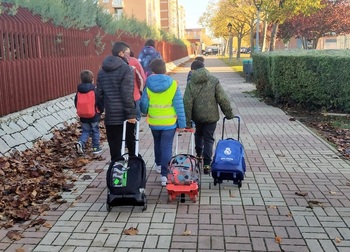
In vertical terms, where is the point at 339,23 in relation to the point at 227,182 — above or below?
above

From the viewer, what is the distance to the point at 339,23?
144 feet

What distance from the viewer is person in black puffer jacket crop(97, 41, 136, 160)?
17.3 ft

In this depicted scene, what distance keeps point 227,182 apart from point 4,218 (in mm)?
2790

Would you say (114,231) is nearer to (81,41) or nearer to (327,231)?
(327,231)

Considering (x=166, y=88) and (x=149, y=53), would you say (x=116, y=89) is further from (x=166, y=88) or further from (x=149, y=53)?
(x=149, y=53)

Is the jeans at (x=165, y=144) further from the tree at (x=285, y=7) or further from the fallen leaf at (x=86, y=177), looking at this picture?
the tree at (x=285, y=7)

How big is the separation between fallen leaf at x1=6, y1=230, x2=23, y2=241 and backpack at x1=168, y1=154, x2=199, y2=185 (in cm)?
172

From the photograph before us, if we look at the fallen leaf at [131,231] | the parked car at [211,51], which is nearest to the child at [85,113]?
the fallen leaf at [131,231]

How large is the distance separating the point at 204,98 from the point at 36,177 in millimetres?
2573

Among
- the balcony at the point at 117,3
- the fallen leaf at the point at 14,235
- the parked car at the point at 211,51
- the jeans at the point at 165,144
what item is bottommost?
the parked car at the point at 211,51

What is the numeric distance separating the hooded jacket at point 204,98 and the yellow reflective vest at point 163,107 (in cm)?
51

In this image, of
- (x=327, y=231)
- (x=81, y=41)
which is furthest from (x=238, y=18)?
(x=327, y=231)

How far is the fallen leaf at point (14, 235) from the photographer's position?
13.5 ft

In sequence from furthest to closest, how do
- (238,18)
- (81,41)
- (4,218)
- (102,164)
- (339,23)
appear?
(238,18)
(339,23)
(81,41)
(102,164)
(4,218)
